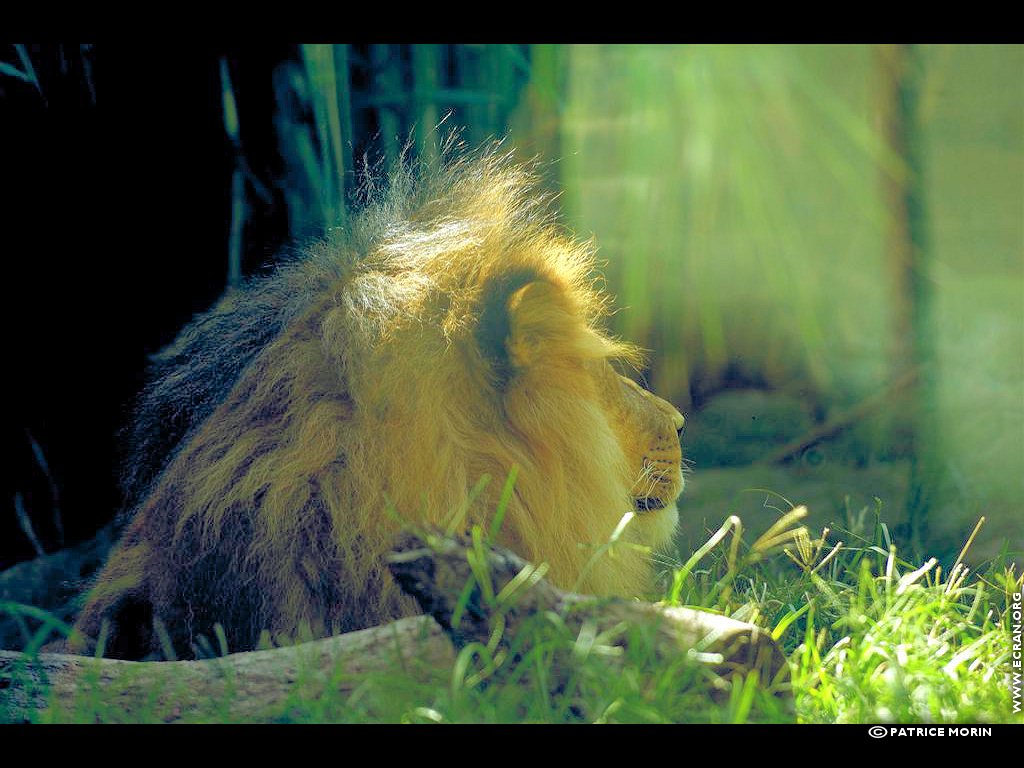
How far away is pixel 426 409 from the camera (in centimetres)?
206

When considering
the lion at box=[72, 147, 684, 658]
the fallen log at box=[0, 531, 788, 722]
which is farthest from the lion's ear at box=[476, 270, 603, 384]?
the fallen log at box=[0, 531, 788, 722]

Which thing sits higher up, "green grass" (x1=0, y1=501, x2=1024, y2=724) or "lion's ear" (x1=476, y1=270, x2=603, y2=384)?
"lion's ear" (x1=476, y1=270, x2=603, y2=384)

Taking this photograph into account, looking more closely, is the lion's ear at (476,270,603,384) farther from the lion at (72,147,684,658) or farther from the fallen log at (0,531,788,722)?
the fallen log at (0,531,788,722)

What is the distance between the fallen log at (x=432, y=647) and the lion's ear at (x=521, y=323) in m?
0.52

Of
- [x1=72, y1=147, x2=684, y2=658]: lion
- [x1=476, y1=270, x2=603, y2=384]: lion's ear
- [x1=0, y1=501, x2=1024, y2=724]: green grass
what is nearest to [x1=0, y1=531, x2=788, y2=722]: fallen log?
[x1=0, y1=501, x2=1024, y2=724]: green grass

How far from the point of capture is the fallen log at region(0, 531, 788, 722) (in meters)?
1.62

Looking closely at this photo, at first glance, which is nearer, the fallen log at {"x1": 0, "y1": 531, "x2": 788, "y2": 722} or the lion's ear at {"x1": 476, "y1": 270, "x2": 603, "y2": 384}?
the fallen log at {"x1": 0, "y1": 531, "x2": 788, "y2": 722}

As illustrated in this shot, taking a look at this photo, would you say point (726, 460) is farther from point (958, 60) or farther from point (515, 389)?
point (515, 389)

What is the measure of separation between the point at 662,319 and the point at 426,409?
2021 mm

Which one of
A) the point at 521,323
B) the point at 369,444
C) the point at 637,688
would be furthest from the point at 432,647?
the point at 521,323

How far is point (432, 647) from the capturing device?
5.53ft

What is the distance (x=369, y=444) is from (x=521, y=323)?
388 mm

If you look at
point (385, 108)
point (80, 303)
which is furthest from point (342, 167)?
point (80, 303)

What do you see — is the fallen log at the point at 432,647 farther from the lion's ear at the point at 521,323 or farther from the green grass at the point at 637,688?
the lion's ear at the point at 521,323
